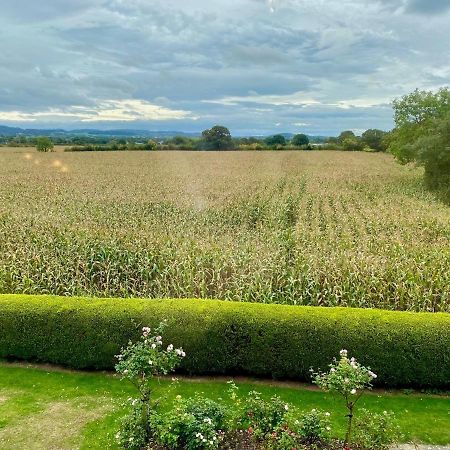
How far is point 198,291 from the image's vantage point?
11.8m

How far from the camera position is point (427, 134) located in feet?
110

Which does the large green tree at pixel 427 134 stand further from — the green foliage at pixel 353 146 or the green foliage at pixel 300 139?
the green foliage at pixel 300 139

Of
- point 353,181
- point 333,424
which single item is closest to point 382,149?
point 353,181

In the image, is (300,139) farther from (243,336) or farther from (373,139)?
(243,336)

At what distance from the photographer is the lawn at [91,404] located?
6660mm

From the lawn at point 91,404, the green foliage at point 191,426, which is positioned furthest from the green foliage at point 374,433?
the green foliage at point 191,426

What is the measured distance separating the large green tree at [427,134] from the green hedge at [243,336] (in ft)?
68.1

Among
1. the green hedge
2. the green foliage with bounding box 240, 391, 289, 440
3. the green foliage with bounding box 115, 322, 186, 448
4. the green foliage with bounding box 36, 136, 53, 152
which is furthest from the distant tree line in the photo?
the green foliage with bounding box 240, 391, 289, 440

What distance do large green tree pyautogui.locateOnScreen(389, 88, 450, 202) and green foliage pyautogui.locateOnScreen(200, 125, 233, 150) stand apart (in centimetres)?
4853

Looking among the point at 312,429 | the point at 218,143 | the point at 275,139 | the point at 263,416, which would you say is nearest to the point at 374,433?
the point at 312,429

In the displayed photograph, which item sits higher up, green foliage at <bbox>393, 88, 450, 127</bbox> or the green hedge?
green foliage at <bbox>393, 88, 450, 127</bbox>

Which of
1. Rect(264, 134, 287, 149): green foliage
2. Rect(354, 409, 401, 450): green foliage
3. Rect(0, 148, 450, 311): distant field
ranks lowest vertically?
Rect(354, 409, 401, 450): green foliage

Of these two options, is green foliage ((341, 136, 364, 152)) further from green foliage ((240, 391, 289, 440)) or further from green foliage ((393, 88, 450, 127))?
green foliage ((240, 391, 289, 440))

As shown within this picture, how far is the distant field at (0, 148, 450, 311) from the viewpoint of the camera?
11.2 m
